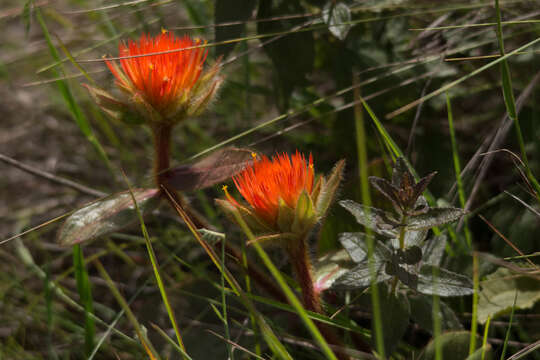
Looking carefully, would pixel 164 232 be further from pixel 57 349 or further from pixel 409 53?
pixel 409 53

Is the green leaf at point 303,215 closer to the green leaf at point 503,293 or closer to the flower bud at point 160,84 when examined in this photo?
the flower bud at point 160,84

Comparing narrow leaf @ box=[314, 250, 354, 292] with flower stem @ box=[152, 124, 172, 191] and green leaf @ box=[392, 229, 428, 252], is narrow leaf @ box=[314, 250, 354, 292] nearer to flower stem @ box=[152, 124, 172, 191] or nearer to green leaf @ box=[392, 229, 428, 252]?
green leaf @ box=[392, 229, 428, 252]

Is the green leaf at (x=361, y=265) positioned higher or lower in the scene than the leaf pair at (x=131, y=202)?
lower

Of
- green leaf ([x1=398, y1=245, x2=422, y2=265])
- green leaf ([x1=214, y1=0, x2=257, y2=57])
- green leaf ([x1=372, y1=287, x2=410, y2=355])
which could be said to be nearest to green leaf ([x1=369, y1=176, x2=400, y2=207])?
green leaf ([x1=398, y1=245, x2=422, y2=265])

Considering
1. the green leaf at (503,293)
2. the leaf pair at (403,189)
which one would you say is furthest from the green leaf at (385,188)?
the green leaf at (503,293)

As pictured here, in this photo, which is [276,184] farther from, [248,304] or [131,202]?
[131,202]

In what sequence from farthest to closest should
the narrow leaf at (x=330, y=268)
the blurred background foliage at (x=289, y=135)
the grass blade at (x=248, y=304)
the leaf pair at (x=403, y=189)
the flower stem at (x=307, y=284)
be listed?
the blurred background foliage at (x=289, y=135) < the narrow leaf at (x=330, y=268) < the flower stem at (x=307, y=284) < the leaf pair at (x=403, y=189) < the grass blade at (x=248, y=304)

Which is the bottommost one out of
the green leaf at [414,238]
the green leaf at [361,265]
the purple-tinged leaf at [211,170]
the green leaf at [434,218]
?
the green leaf at [361,265]
